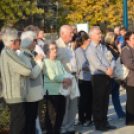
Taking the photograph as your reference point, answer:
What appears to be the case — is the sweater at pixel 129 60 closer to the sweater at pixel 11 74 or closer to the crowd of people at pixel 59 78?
the crowd of people at pixel 59 78

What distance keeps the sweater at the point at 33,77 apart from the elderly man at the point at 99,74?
6.47 feet

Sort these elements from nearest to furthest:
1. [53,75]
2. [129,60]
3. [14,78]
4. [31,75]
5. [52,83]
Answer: [14,78] → [31,75] → [53,75] → [52,83] → [129,60]

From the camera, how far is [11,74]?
14.9 ft

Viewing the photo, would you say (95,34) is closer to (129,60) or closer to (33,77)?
(129,60)

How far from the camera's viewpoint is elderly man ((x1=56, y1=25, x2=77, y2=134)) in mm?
6418

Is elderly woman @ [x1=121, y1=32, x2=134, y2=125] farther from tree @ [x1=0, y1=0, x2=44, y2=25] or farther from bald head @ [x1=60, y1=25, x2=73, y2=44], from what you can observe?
tree @ [x1=0, y1=0, x2=44, y2=25]

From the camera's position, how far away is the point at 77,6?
58.4 ft

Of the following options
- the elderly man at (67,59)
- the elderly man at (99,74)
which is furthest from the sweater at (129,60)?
the elderly man at (67,59)

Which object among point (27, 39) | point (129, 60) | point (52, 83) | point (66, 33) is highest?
point (66, 33)

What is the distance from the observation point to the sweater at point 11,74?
4504mm

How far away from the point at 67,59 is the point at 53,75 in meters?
0.82

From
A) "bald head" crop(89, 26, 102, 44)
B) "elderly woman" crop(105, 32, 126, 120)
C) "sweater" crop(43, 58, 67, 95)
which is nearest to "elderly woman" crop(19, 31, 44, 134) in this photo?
"sweater" crop(43, 58, 67, 95)

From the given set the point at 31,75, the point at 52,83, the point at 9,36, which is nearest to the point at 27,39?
the point at 9,36

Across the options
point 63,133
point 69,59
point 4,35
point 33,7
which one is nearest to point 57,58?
point 69,59
